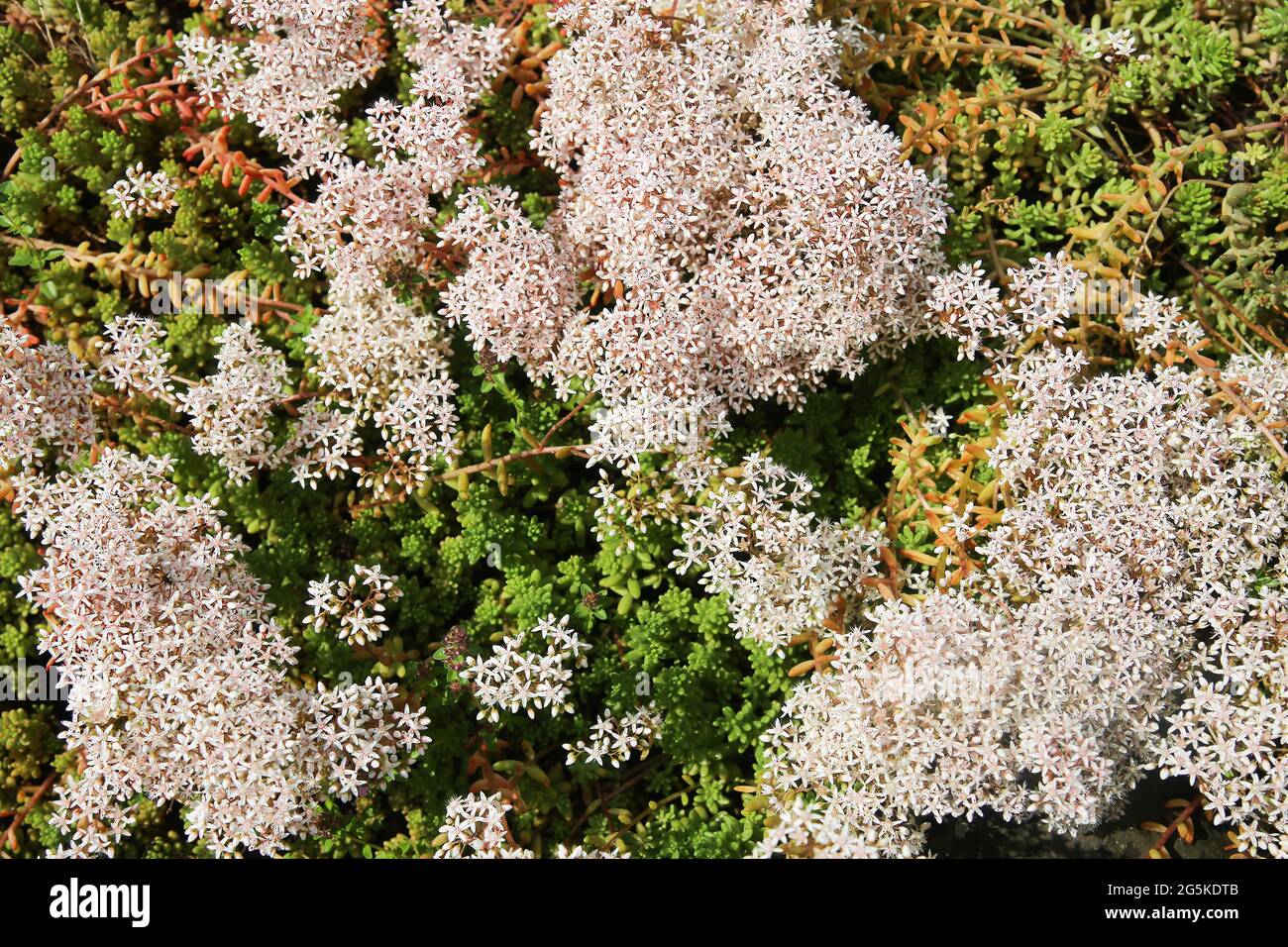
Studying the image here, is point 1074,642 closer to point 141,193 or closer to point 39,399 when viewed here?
point 39,399

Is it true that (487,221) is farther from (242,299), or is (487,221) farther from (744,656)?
(744,656)

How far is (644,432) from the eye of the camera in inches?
171

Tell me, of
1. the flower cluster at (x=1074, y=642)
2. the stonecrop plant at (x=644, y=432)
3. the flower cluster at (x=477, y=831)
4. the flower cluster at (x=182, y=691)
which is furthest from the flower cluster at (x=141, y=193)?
the flower cluster at (x=1074, y=642)

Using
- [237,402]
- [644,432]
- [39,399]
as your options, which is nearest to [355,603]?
[237,402]

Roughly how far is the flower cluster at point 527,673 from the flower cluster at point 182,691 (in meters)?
0.31

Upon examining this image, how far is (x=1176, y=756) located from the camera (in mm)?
4188

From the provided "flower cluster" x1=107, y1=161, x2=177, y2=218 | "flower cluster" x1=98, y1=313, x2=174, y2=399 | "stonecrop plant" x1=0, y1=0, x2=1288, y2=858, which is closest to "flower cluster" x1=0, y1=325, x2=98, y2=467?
"stonecrop plant" x1=0, y1=0, x2=1288, y2=858

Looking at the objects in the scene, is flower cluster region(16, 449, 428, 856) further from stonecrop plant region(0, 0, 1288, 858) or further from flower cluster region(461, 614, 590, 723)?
flower cluster region(461, 614, 590, 723)

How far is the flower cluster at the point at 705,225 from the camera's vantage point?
4.39 meters

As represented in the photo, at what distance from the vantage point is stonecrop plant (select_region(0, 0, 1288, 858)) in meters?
4.14

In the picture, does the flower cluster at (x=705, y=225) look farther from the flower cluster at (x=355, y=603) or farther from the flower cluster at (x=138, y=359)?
the flower cluster at (x=138, y=359)

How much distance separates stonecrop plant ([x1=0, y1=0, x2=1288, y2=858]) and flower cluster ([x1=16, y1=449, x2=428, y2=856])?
2cm

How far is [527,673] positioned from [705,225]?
2.01m
